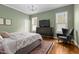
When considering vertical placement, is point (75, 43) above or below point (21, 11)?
below

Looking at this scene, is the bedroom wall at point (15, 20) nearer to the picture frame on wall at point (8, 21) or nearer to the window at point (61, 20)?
the picture frame on wall at point (8, 21)

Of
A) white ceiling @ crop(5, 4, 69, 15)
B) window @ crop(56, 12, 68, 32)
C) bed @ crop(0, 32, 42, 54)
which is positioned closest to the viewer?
bed @ crop(0, 32, 42, 54)

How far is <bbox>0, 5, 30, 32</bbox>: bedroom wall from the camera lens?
1.45 meters

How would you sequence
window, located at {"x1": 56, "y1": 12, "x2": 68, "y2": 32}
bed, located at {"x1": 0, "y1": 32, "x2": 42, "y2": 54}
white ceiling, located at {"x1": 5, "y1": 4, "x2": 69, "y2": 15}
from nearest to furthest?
bed, located at {"x1": 0, "y1": 32, "x2": 42, "y2": 54}
white ceiling, located at {"x1": 5, "y1": 4, "x2": 69, "y2": 15}
window, located at {"x1": 56, "y1": 12, "x2": 68, "y2": 32}

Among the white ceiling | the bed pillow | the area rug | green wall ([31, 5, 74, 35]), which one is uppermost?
the white ceiling

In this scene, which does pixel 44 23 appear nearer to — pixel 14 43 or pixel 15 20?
pixel 15 20

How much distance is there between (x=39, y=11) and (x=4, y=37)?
76cm

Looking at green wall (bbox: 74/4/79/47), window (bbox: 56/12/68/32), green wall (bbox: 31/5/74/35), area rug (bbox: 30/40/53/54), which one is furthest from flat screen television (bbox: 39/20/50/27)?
green wall (bbox: 74/4/79/47)

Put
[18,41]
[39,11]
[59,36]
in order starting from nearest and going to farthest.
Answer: [18,41] → [39,11] → [59,36]

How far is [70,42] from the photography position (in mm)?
1860

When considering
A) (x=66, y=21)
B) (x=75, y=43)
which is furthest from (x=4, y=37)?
(x=75, y=43)

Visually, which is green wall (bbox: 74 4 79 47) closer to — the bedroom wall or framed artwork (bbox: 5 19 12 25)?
the bedroom wall

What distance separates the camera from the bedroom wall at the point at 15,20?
4.75ft
